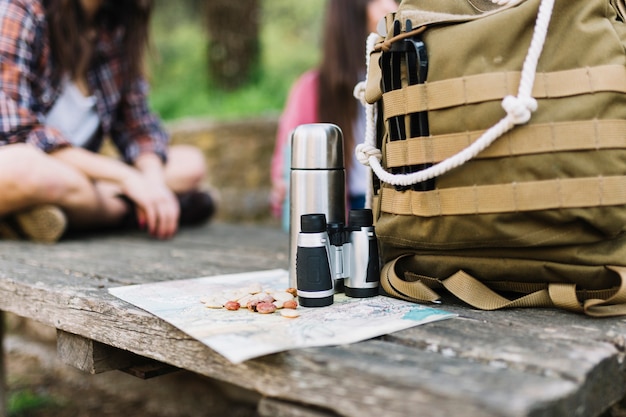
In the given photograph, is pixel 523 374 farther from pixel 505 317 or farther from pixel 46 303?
pixel 46 303

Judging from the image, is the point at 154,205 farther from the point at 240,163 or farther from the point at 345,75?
the point at 240,163

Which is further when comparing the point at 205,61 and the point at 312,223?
the point at 205,61

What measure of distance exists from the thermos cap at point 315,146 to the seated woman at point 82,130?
1113mm

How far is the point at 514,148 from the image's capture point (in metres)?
0.94

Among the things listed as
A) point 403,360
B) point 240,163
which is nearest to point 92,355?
point 403,360

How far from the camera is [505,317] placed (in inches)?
38.7

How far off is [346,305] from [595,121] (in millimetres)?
475

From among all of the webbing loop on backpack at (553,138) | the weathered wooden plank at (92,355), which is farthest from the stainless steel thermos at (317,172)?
the weathered wooden plank at (92,355)

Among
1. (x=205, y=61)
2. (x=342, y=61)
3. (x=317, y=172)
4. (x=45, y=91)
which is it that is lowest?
(x=317, y=172)

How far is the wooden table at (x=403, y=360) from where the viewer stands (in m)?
0.67

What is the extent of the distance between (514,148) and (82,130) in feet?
6.21

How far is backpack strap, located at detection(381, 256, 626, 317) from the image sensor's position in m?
0.97

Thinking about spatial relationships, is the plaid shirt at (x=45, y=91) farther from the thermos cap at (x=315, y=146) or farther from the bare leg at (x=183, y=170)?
the thermos cap at (x=315, y=146)

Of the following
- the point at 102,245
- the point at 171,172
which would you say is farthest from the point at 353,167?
the point at 102,245
